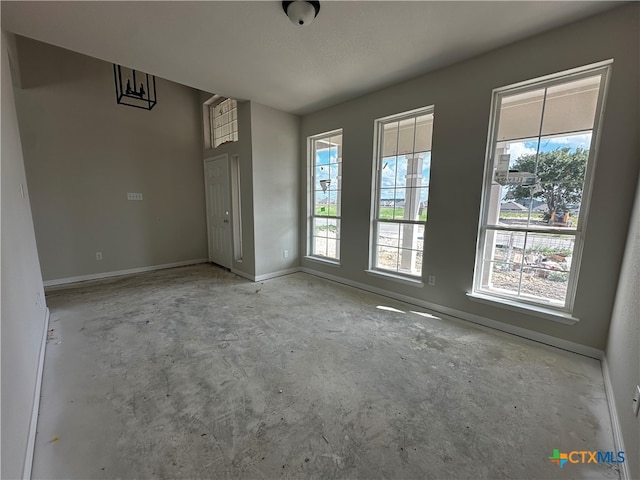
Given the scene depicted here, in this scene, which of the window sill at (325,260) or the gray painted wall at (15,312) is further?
the window sill at (325,260)

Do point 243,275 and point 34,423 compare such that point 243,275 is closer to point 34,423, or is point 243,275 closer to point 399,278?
point 399,278

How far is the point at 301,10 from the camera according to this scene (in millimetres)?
1769

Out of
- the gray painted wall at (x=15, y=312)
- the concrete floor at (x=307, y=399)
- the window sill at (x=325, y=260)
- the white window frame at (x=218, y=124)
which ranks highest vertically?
the white window frame at (x=218, y=124)

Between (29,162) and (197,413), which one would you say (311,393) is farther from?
(29,162)

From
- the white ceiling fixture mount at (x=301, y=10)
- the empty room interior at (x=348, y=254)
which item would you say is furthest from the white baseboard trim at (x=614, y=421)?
the white ceiling fixture mount at (x=301, y=10)

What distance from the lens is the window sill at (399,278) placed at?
3077mm

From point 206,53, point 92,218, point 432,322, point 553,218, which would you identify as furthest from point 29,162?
point 553,218

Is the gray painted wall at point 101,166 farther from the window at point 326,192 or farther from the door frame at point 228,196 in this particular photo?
the window at point 326,192

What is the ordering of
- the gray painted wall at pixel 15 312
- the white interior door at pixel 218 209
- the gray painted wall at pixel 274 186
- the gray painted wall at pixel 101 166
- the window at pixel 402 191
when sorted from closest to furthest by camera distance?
the gray painted wall at pixel 15 312, the window at pixel 402 191, the gray painted wall at pixel 101 166, the gray painted wall at pixel 274 186, the white interior door at pixel 218 209

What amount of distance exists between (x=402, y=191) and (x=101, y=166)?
4.47 metres

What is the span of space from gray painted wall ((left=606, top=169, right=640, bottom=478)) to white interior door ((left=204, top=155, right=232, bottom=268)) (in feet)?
14.8

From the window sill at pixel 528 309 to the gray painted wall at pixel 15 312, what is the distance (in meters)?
3.26

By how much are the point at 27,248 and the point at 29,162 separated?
7.39ft

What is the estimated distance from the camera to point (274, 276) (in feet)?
13.9
